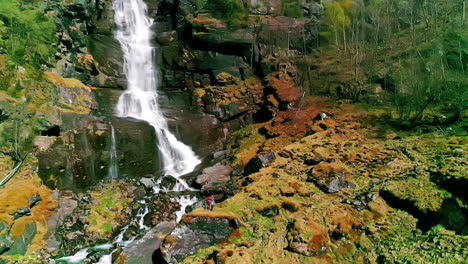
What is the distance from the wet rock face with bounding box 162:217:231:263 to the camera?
8211 millimetres

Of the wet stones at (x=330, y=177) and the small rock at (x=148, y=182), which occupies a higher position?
the wet stones at (x=330, y=177)

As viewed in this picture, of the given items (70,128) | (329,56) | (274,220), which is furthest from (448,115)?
(70,128)

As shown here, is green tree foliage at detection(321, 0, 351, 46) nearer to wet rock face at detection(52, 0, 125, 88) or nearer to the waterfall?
wet rock face at detection(52, 0, 125, 88)

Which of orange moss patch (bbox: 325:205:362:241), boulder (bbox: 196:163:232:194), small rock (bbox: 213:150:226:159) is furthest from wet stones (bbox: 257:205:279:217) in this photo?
small rock (bbox: 213:150:226:159)

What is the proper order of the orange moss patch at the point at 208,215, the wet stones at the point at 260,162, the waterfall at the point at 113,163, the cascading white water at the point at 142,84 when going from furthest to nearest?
the cascading white water at the point at 142,84, the waterfall at the point at 113,163, the wet stones at the point at 260,162, the orange moss patch at the point at 208,215

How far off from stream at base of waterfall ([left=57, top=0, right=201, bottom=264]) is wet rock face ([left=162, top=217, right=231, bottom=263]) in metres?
3.39

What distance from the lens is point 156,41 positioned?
1113 inches

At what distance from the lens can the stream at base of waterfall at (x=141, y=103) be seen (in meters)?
13.6

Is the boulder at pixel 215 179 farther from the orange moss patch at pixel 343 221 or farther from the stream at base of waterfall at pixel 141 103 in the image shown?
the orange moss patch at pixel 343 221

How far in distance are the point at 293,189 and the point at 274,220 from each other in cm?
218

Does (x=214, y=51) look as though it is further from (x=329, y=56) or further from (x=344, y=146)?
(x=344, y=146)

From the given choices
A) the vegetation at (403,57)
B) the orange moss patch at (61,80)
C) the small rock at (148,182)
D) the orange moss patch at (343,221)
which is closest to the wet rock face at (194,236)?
the orange moss patch at (343,221)

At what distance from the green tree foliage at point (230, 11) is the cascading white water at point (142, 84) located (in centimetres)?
699

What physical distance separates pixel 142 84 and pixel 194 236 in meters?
19.4
